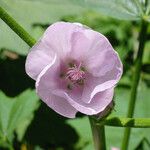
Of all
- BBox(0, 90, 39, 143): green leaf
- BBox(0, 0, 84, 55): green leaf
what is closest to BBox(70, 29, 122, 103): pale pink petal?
BBox(0, 0, 84, 55): green leaf

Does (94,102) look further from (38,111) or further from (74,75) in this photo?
(38,111)

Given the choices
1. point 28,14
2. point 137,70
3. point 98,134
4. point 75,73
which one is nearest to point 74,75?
point 75,73

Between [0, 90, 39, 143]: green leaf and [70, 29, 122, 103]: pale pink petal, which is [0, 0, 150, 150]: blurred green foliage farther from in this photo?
[70, 29, 122, 103]: pale pink petal

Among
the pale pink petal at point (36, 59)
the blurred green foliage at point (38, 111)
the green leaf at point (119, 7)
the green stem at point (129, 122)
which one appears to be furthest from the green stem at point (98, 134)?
the blurred green foliage at point (38, 111)

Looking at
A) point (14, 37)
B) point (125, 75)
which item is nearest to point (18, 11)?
point (14, 37)

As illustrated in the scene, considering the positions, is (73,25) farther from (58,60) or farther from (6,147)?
(6,147)

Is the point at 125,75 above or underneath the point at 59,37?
underneath
